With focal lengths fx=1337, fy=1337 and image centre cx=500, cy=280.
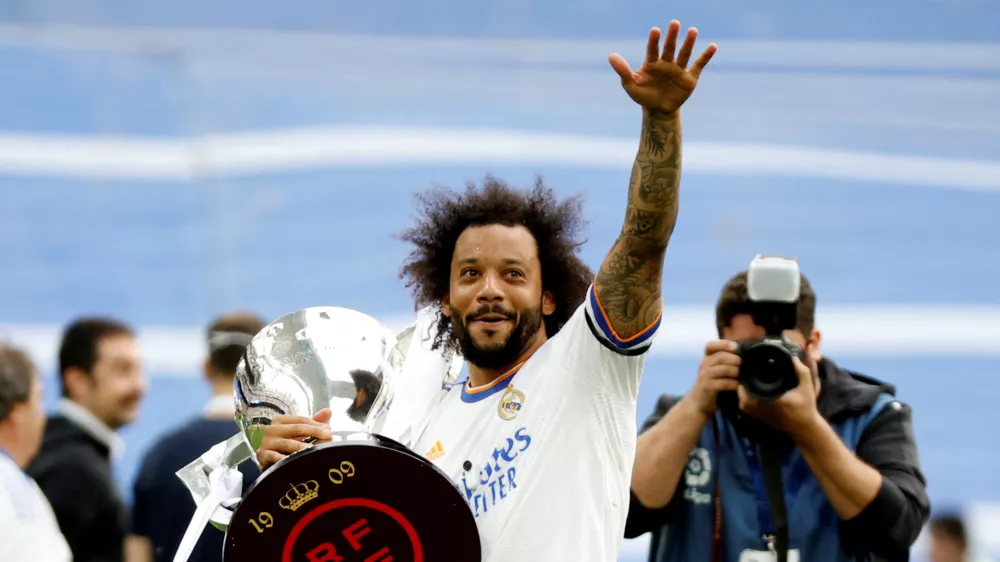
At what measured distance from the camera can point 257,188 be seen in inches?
419

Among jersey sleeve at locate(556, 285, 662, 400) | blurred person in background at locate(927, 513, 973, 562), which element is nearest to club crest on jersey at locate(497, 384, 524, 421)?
jersey sleeve at locate(556, 285, 662, 400)

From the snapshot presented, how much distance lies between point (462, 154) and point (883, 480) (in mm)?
7891

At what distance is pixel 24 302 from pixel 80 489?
18.7ft

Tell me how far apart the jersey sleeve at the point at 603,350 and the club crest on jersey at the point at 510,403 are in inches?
5.5

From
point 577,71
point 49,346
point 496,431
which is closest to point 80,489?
point 496,431

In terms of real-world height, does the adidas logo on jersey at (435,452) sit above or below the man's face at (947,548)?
above

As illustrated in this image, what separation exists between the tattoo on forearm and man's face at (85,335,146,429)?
3.07m

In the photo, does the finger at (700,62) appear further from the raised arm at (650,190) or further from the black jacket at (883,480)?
the black jacket at (883,480)

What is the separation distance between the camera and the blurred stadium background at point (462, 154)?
1002cm

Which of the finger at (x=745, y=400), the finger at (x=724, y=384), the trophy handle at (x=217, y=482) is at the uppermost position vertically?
the finger at (x=724, y=384)

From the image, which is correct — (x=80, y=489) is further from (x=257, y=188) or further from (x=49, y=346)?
(x=257, y=188)

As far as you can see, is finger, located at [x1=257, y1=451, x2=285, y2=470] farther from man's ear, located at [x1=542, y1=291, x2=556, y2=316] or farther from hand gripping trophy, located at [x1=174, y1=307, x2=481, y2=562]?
man's ear, located at [x1=542, y1=291, x2=556, y2=316]

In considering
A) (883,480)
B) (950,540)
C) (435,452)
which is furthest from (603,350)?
(950,540)

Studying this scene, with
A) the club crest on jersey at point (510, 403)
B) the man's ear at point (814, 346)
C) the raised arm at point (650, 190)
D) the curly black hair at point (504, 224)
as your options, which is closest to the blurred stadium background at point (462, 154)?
the man's ear at point (814, 346)
